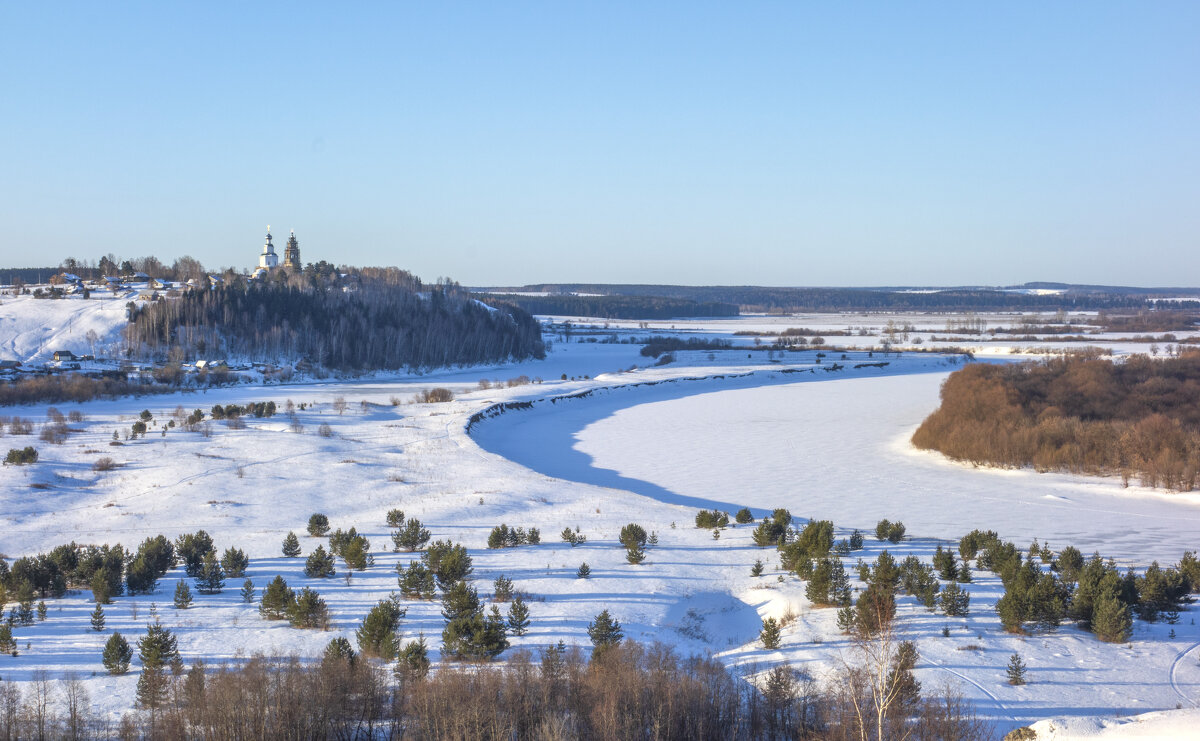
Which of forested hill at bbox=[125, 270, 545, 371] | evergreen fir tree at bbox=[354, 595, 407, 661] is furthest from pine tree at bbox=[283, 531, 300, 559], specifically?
forested hill at bbox=[125, 270, 545, 371]

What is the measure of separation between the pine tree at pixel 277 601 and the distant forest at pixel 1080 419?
22430 mm

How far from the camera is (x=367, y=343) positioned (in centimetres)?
7844

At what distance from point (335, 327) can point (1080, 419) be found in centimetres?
6620

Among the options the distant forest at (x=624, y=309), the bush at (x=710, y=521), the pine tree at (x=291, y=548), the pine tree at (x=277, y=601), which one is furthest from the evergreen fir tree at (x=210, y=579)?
the distant forest at (x=624, y=309)

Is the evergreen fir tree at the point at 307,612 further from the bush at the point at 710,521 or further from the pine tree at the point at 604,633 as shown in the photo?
the bush at the point at 710,521

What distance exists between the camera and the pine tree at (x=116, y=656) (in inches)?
354

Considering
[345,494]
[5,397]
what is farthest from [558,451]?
[5,397]

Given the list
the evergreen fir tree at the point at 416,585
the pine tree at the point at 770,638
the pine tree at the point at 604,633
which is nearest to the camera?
the pine tree at the point at 604,633

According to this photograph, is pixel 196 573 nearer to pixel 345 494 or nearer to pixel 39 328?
pixel 345 494

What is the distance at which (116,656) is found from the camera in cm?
899

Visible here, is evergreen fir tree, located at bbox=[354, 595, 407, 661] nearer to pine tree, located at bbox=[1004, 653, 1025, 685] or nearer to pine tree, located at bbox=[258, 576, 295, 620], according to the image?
pine tree, located at bbox=[258, 576, 295, 620]

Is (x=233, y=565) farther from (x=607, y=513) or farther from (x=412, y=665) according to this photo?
(x=607, y=513)

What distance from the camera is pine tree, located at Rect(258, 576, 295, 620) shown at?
11.0 m

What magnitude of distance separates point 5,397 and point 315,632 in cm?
4139
